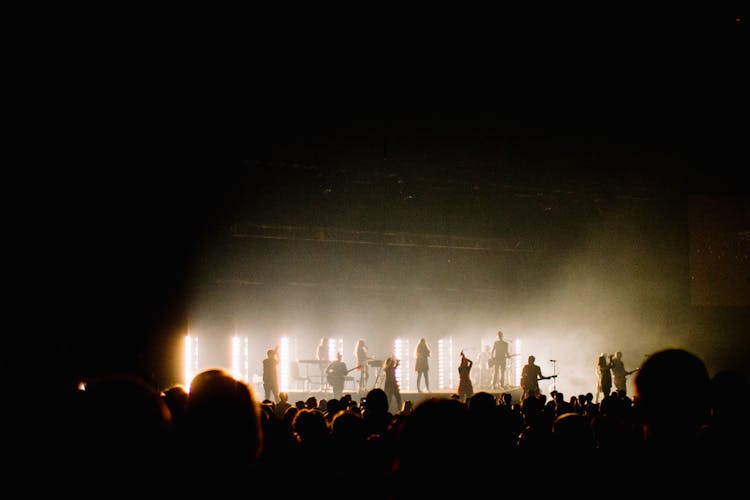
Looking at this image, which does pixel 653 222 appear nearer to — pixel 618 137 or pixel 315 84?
pixel 618 137

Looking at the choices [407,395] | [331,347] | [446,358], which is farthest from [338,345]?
[407,395]

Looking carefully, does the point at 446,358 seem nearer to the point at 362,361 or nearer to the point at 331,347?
the point at 362,361

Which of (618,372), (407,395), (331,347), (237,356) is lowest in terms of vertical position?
(407,395)

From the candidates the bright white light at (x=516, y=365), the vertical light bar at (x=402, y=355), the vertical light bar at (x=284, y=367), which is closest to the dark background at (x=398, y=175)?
the vertical light bar at (x=284, y=367)

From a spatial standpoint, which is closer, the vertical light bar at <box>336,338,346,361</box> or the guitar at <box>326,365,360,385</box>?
the guitar at <box>326,365,360,385</box>

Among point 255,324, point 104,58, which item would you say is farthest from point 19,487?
point 255,324

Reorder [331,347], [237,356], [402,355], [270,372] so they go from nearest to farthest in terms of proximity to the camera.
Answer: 1. [270,372]
2. [237,356]
3. [331,347]
4. [402,355]

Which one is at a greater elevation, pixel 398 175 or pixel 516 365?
pixel 398 175

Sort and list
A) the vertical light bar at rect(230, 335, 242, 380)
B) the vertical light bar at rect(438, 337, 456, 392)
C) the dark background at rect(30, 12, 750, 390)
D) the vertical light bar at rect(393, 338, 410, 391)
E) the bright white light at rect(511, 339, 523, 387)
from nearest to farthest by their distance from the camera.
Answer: the dark background at rect(30, 12, 750, 390), the vertical light bar at rect(230, 335, 242, 380), the vertical light bar at rect(393, 338, 410, 391), the bright white light at rect(511, 339, 523, 387), the vertical light bar at rect(438, 337, 456, 392)

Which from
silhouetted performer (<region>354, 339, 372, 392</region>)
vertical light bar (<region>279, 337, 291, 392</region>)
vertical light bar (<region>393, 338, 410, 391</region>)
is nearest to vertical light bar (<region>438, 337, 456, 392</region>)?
vertical light bar (<region>393, 338, 410, 391</region>)

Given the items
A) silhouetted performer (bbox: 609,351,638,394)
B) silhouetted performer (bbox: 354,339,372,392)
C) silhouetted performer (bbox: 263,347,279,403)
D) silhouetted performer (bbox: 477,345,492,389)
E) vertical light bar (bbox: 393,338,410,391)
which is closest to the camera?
silhouetted performer (bbox: 263,347,279,403)

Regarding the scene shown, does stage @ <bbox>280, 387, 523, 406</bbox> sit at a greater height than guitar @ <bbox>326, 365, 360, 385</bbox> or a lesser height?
lesser

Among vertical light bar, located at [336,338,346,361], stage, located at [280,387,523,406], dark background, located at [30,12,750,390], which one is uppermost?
dark background, located at [30,12,750,390]

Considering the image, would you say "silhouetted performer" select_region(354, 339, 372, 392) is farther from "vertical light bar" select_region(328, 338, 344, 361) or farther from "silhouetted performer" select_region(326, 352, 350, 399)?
"silhouetted performer" select_region(326, 352, 350, 399)
